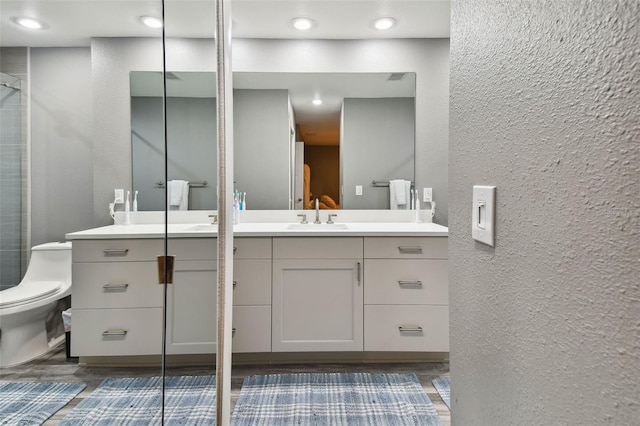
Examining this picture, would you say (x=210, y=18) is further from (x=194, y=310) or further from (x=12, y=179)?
(x=194, y=310)

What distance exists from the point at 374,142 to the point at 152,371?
2.11m

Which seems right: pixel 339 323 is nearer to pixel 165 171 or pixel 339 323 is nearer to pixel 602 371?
pixel 165 171

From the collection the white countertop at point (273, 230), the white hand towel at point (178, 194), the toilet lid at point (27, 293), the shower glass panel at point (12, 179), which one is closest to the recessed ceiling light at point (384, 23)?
the white countertop at point (273, 230)

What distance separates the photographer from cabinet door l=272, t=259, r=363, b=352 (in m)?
2.20

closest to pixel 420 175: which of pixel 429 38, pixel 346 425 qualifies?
pixel 429 38

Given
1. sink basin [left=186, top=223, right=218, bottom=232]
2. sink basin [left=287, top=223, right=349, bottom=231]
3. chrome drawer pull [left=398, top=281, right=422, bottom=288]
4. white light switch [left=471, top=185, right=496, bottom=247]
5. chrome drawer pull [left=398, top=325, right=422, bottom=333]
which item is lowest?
chrome drawer pull [left=398, top=325, right=422, bottom=333]

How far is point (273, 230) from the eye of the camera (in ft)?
7.30

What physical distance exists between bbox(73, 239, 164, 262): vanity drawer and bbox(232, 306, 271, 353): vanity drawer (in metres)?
1.12

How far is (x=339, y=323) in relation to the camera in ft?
7.24

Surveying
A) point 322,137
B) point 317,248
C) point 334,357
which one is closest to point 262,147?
point 322,137

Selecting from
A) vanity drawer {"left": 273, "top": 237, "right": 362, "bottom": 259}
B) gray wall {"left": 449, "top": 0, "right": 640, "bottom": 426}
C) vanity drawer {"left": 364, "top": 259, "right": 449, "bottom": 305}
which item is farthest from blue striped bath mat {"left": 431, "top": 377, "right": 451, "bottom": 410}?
gray wall {"left": 449, "top": 0, "right": 640, "bottom": 426}

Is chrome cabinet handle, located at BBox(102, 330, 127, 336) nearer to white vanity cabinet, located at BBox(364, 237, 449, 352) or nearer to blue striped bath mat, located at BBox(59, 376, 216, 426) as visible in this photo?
blue striped bath mat, located at BBox(59, 376, 216, 426)

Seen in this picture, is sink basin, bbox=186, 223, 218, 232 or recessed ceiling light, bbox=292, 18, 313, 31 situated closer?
sink basin, bbox=186, 223, 218, 232

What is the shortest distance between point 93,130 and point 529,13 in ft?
2.89
